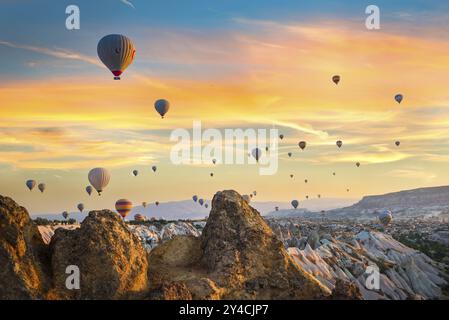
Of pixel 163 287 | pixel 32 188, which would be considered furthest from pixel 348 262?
pixel 32 188

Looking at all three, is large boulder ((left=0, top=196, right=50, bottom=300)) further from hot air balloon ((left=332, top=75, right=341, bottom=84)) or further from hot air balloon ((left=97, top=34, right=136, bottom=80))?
hot air balloon ((left=332, top=75, right=341, bottom=84))

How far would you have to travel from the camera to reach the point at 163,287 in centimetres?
1742

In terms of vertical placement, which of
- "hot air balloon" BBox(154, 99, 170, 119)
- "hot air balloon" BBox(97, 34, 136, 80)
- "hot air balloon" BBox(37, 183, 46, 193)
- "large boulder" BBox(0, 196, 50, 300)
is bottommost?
"large boulder" BBox(0, 196, 50, 300)

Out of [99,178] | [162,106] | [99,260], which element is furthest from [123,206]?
[99,260]

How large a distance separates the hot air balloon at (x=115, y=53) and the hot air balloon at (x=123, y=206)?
3715cm

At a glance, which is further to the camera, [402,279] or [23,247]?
[402,279]

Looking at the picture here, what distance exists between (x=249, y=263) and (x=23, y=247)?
8547mm

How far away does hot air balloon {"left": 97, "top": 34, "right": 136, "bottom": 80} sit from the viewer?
49344mm

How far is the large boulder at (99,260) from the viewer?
17.3m

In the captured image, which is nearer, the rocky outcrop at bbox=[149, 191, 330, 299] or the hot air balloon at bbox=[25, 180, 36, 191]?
the rocky outcrop at bbox=[149, 191, 330, 299]

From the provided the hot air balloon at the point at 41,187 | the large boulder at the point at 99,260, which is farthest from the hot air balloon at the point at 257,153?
the large boulder at the point at 99,260

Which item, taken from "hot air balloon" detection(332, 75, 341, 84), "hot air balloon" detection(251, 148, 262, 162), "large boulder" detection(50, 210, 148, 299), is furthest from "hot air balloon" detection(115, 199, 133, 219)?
"large boulder" detection(50, 210, 148, 299)

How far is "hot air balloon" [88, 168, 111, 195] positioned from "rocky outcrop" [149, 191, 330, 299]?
5377 centimetres
